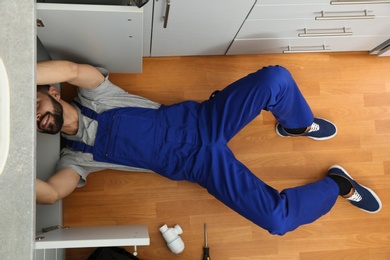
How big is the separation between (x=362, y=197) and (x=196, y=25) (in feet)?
3.66

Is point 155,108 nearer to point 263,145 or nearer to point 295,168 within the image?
point 263,145

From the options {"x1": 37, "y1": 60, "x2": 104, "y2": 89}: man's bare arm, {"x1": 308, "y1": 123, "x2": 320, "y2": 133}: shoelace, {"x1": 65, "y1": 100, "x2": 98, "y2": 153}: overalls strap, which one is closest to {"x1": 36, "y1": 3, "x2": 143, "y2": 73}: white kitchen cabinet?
{"x1": 37, "y1": 60, "x2": 104, "y2": 89}: man's bare arm

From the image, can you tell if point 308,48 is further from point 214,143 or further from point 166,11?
point 166,11

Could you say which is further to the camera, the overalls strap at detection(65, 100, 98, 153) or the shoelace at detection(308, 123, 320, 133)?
the shoelace at detection(308, 123, 320, 133)

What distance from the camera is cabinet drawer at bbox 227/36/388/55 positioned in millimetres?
1770

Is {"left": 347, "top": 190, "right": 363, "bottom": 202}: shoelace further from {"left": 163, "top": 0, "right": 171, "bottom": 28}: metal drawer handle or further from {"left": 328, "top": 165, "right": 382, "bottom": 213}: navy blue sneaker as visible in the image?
{"left": 163, "top": 0, "right": 171, "bottom": 28}: metal drawer handle

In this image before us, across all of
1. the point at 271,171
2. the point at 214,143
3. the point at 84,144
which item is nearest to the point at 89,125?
the point at 84,144

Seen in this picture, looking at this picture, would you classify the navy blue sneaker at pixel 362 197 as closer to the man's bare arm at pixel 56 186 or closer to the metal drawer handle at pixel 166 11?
the metal drawer handle at pixel 166 11

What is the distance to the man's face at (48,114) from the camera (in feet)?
4.48

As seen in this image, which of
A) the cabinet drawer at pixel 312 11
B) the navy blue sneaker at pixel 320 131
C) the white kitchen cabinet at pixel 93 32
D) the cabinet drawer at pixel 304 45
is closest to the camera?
the white kitchen cabinet at pixel 93 32

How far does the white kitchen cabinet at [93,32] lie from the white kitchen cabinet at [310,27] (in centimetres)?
45

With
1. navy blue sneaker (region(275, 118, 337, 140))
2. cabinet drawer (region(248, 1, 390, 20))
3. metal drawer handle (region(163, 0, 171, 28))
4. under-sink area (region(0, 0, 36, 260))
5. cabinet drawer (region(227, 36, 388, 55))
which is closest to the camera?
under-sink area (region(0, 0, 36, 260))

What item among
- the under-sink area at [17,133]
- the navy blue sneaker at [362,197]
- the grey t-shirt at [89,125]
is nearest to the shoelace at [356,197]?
the navy blue sneaker at [362,197]

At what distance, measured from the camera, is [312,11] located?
1.47 metres
